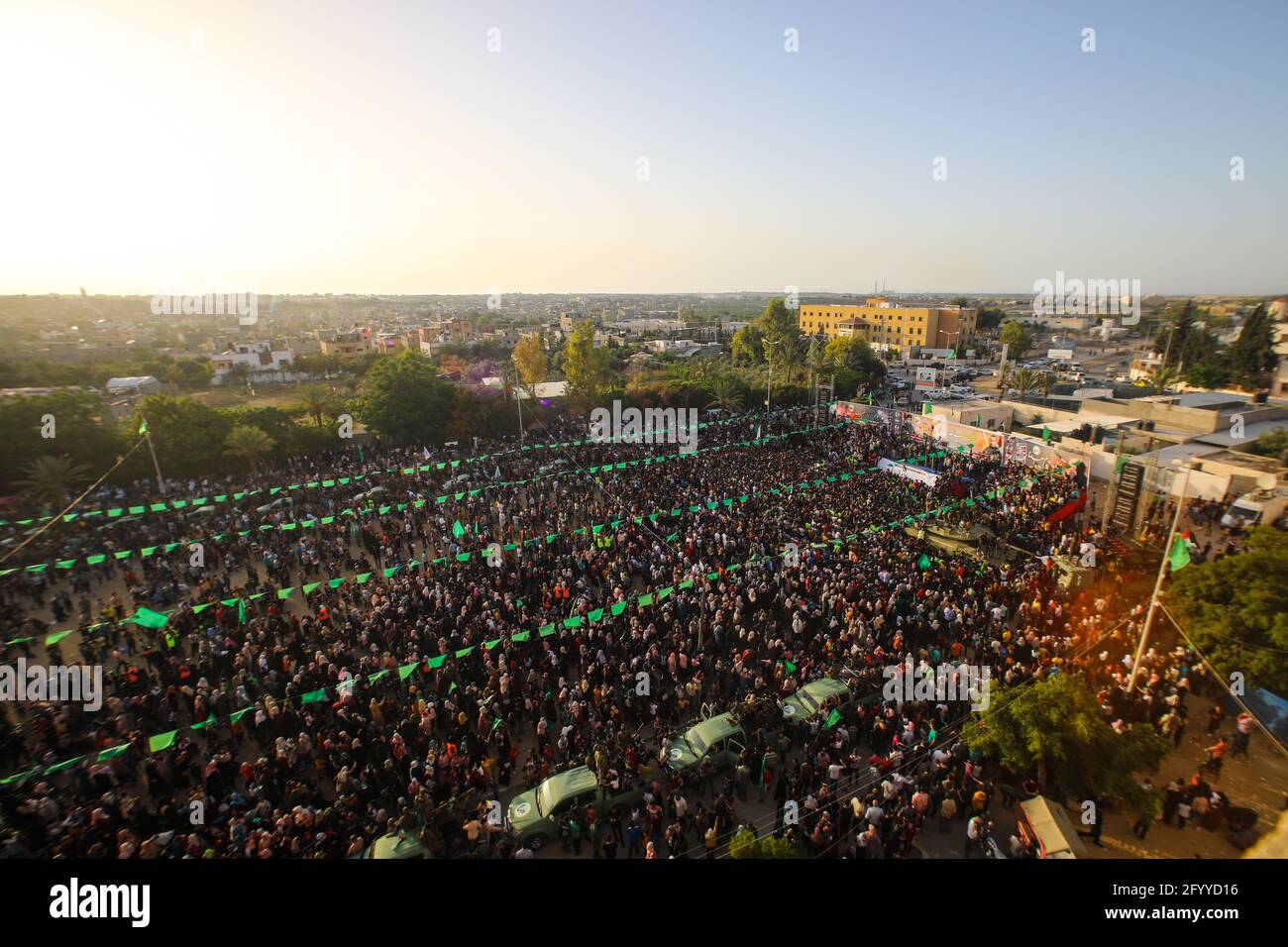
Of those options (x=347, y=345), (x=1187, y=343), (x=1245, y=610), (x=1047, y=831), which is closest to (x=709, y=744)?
(x=1047, y=831)

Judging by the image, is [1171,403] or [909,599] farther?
[1171,403]

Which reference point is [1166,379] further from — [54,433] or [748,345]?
[54,433]

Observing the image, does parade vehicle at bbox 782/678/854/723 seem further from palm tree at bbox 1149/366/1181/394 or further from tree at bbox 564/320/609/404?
palm tree at bbox 1149/366/1181/394
